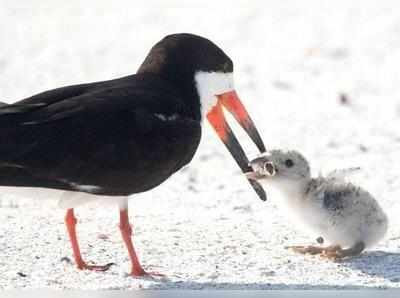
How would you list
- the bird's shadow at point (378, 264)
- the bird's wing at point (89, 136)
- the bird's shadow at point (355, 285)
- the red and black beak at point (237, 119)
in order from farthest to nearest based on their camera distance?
1. the red and black beak at point (237, 119)
2. the bird's shadow at point (378, 264)
3. the bird's wing at point (89, 136)
4. the bird's shadow at point (355, 285)

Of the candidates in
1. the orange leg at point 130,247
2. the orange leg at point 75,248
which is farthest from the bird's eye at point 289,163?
the orange leg at point 75,248

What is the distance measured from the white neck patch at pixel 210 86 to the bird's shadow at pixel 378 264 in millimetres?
1116

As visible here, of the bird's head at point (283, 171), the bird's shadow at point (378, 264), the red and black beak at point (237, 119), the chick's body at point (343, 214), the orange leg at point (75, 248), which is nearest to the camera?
the bird's shadow at point (378, 264)

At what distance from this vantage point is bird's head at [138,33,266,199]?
718 centimetres

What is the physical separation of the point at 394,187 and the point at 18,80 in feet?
19.9

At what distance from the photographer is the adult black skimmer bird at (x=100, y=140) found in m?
6.38

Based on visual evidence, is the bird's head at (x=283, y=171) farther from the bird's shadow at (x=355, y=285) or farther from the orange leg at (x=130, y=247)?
the orange leg at (x=130, y=247)

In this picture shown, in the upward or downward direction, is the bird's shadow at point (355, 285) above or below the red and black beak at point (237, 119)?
below

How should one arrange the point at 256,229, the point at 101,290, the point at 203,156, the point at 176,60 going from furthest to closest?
the point at 203,156 < the point at 256,229 < the point at 176,60 < the point at 101,290

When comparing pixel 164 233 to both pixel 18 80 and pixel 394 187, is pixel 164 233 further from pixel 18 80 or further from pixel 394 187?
pixel 18 80

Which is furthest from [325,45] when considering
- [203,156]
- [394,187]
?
[394,187]

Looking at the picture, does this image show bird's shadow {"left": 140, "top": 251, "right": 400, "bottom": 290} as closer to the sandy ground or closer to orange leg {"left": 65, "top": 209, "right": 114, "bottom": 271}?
the sandy ground

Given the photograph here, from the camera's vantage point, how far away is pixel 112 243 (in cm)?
737

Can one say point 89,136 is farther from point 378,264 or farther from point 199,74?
point 378,264
